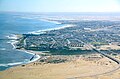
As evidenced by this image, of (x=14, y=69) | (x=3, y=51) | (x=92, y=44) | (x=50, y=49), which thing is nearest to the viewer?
(x=14, y=69)

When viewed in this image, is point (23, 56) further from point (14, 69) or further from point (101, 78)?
point (101, 78)

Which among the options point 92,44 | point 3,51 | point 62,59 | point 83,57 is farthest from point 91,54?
point 3,51

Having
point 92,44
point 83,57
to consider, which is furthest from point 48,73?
point 92,44

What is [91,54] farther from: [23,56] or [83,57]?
[23,56]

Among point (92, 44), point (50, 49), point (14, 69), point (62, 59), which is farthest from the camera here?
point (92, 44)

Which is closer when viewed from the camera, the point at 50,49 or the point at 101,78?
the point at 101,78

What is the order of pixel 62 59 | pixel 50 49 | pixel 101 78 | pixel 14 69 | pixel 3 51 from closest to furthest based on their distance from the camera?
pixel 101 78 < pixel 14 69 < pixel 62 59 < pixel 3 51 < pixel 50 49
